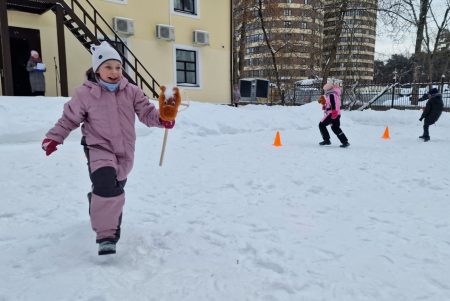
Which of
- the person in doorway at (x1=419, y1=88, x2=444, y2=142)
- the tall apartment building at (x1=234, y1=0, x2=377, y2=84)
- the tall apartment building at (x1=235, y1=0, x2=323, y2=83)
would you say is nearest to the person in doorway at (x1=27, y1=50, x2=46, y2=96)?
the person in doorway at (x1=419, y1=88, x2=444, y2=142)

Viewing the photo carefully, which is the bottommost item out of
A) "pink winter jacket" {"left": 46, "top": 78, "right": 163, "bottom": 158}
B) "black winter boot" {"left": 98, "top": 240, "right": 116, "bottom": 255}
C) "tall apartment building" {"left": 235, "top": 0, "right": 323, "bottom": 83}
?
"black winter boot" {"left": 98, "top": 240, "right": 116, "bottom": 255}

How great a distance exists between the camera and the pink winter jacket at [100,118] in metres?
2.89

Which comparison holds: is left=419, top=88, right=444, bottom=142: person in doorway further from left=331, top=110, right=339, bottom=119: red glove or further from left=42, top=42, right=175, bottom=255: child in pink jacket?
left=42, top=42, right=175, bottom=255: child in pink jacket

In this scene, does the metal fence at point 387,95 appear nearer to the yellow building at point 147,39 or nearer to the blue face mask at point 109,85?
the yellow building at point 147,39

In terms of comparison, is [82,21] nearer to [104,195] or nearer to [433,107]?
[433,107]

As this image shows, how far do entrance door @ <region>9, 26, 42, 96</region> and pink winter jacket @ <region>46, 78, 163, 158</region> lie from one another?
11.5 m

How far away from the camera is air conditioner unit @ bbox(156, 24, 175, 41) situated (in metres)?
15.5

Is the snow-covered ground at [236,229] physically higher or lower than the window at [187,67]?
lower

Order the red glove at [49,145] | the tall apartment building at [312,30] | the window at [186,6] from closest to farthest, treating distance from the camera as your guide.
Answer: the red glove at [49,145]
the window at [186,6]
the tall apartment building at [312,30]

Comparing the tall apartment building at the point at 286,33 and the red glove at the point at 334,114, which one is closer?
the red glove at the point at 334,114

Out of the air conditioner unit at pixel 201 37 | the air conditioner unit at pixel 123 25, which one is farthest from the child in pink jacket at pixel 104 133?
the air conditioner unit at pixel 201 37

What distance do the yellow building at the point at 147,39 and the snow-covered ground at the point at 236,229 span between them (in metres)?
6.19

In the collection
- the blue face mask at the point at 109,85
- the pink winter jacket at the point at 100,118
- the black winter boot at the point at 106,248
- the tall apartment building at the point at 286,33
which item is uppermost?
the tall apartment building at the point at 286,33

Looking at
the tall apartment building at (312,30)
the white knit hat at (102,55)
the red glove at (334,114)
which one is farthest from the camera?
the tall apartment building at (312,30)
